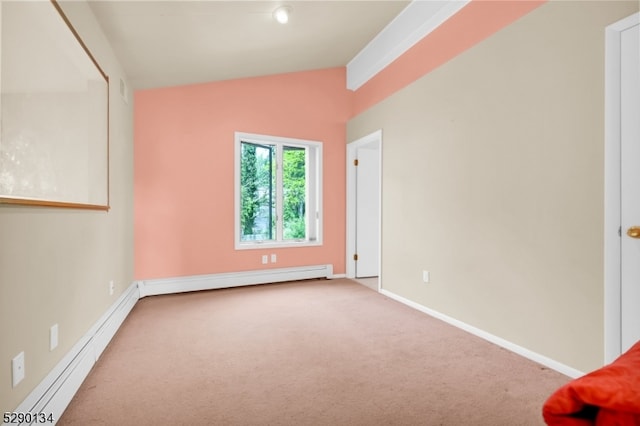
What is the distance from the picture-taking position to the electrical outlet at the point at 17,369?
1229mm

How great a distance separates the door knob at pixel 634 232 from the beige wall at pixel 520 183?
131 millimetres

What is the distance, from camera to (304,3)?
2.68m

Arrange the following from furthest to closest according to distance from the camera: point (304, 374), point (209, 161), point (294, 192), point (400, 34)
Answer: point (294, 192)
point (209, 161)
point (400, 34)
point (304, 374)

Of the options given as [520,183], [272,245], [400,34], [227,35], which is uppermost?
[400,34]

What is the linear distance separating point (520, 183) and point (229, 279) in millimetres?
3351

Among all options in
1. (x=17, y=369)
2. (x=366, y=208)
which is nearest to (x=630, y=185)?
(x=17, y=369)

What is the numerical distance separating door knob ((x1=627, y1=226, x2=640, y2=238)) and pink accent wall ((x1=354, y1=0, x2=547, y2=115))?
5.08ft

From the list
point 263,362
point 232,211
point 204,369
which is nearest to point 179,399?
point 204,369

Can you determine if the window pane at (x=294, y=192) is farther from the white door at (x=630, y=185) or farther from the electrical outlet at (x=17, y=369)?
the white door at (x=630, y=185)

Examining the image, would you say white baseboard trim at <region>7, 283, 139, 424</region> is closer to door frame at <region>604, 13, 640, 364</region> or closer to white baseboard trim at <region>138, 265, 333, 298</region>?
white baseboard trim at <region>138, 265, 333, 298</region>

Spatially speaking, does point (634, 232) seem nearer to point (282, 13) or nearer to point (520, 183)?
point (520, 183)

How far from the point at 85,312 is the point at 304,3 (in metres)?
2.88

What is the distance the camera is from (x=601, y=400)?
0.62 meters

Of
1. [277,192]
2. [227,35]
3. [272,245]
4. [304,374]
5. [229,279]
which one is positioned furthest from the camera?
[277,192]
